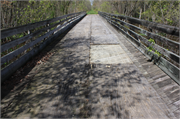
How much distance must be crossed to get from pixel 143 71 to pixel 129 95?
1385 millimetres

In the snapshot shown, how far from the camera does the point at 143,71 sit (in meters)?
3.86

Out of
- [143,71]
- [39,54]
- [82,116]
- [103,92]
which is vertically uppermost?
[39,54]

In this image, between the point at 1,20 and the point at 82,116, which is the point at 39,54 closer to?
the point at 82,116

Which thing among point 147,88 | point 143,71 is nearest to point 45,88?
point 147,88

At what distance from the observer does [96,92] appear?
9.48 feet

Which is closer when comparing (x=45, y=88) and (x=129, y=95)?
(x=129, y=95)

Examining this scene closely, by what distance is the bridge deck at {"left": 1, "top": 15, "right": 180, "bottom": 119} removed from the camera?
235 cm

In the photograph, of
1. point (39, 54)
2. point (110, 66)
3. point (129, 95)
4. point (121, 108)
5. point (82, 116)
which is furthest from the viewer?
point (39, 54)

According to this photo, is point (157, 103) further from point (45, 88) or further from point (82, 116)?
point (45, 88)

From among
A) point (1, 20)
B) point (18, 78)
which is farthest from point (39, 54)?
point (1, 20)

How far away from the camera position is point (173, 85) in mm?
3025

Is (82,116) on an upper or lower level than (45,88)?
lower

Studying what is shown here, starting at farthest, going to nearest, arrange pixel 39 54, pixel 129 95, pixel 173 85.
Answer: pixel 39 54 < pixel 173 85 < pixel 129 95

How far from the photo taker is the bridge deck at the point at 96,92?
92.6 inches
